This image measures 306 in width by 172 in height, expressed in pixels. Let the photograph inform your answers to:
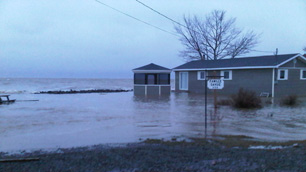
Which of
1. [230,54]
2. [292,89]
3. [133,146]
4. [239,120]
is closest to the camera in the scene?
[133,146]

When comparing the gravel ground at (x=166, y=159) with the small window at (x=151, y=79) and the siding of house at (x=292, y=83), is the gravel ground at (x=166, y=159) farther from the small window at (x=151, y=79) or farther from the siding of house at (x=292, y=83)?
the small window at (x=151, y=79)

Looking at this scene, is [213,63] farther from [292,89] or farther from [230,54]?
[230,54]

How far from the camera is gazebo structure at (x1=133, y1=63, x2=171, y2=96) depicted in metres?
29.2

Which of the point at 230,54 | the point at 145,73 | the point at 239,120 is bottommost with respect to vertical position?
the point at 239,120

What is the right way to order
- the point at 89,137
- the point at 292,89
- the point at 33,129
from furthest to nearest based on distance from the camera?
the point at 292,89, the point at 33,129, the point at 89,137

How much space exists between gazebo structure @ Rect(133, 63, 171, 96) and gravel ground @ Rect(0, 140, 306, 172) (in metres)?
21.4

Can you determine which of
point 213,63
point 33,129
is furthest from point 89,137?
point 213,63

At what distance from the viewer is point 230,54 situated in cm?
4444

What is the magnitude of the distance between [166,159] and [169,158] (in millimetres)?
115

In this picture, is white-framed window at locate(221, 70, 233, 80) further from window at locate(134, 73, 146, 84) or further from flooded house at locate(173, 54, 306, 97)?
window at locate(134, 73, 146, 84)

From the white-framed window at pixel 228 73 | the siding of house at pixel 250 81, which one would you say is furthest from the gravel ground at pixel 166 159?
the white-framed window at pixel 228 73

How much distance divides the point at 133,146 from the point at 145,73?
21578mm

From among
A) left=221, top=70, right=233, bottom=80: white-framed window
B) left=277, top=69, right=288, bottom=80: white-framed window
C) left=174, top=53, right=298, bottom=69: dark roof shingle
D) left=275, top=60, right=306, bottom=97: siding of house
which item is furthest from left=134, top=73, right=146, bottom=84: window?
left=277, top=69, right=288, bottom=80: white-framed window

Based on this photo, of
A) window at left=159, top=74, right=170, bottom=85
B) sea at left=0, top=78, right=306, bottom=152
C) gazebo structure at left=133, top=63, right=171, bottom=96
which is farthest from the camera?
window at left=159, top=74, right=170, bottom=85
